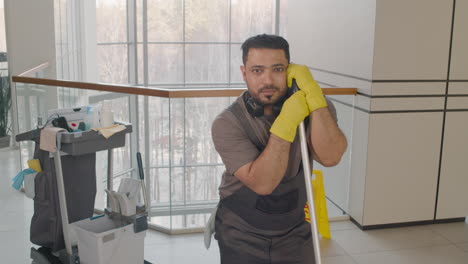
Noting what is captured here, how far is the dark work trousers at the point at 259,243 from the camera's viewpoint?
1971 mm

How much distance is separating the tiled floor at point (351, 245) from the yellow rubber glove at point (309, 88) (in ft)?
6.42

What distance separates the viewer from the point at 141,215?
312cm

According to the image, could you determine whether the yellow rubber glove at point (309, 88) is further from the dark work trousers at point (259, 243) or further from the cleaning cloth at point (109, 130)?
the cleaning cloth at point (109, 130)

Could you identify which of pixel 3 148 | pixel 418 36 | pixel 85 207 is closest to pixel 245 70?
pixel 85 207

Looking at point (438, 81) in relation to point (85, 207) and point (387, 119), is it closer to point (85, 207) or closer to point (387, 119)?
point (387, 119)

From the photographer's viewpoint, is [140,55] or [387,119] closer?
[387,119]

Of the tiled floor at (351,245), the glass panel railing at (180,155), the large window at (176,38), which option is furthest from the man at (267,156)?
the large window at (176,38)

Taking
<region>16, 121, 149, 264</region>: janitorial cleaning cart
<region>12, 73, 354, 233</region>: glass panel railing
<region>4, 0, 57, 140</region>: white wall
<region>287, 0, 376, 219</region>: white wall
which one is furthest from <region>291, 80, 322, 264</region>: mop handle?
<region>4, 0, 57, 140</region>: white wall

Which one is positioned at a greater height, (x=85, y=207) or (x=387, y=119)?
(x=387, y=119)

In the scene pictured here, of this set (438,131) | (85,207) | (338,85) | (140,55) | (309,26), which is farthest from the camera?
(140,55)

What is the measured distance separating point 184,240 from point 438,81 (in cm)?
215

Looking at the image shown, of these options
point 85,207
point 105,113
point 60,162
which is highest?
point 105,113

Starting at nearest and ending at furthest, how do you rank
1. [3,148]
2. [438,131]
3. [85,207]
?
[85,207] → [438,131] → [3,148]

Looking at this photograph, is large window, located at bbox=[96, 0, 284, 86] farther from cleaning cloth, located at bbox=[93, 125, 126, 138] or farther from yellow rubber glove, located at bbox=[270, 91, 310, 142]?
yellow rubber glove, located at bbox=[270, 91, 310, 142]
